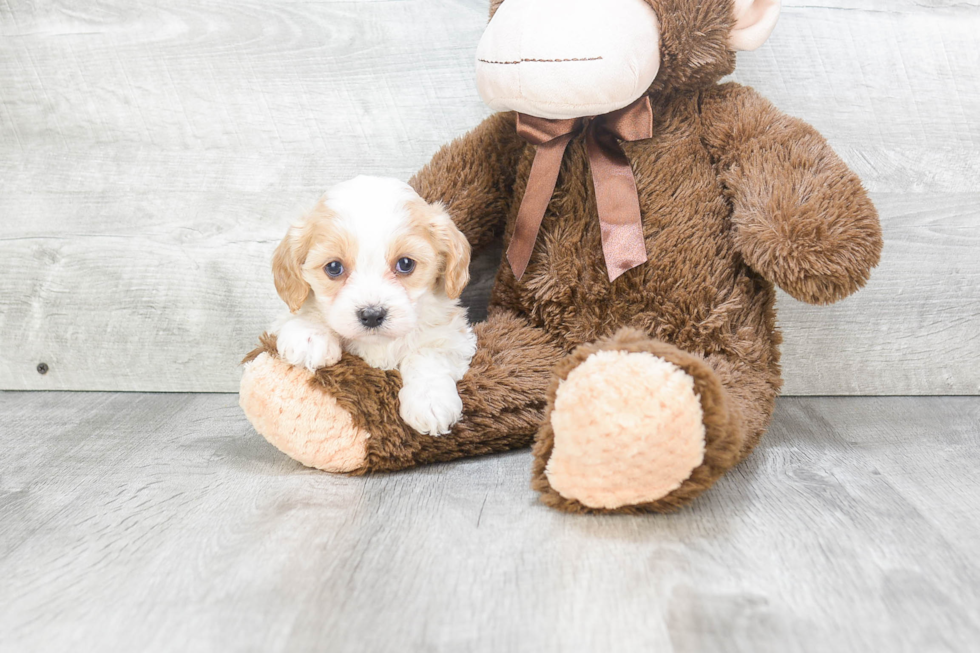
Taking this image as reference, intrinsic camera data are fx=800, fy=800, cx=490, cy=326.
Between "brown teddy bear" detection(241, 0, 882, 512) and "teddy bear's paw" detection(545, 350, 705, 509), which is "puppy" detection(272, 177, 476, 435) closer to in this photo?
"brown teddy bear" detection(241, 0, 882, 512)

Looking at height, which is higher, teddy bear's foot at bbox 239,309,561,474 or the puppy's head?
the puppy's head

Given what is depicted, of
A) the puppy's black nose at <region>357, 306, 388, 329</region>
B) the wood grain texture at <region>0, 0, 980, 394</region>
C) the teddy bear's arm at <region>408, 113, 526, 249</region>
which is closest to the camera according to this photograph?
the puppy's black nose at <region>357, 306, 388, 329</region>

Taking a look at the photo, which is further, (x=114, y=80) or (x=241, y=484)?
(x=114, y=80)

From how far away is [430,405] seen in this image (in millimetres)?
1286

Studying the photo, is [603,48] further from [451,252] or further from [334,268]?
[334,268]

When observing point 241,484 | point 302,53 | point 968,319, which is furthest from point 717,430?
point 302,53

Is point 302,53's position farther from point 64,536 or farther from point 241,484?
point 64,536

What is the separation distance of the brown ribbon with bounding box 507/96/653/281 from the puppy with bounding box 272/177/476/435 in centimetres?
18

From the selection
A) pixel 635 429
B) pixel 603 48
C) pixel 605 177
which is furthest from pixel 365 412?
pixel 603 48

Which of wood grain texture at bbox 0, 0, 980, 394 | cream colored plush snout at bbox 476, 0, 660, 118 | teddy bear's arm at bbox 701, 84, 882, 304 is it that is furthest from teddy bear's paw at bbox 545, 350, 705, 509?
wood grain texture at bbox 0, 0, 980, 394

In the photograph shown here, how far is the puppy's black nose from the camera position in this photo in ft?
4.09

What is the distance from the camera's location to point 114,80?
1797 millimetres

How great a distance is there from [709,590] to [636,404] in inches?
9.8

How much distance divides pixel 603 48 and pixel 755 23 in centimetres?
30
